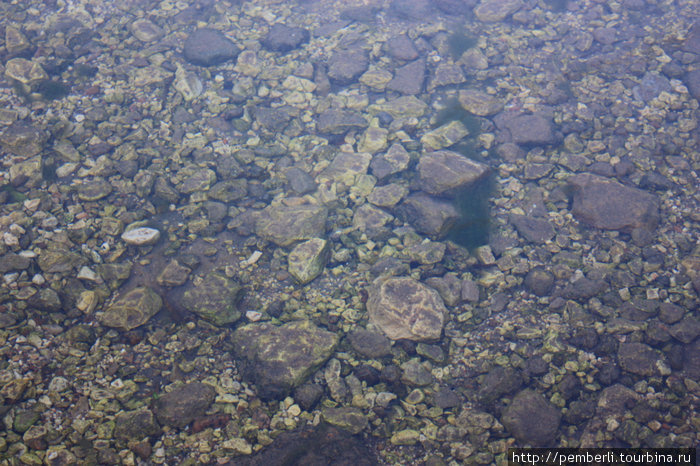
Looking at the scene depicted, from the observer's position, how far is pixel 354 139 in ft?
22.2

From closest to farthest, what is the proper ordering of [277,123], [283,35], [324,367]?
1. [324,367]
2. [277,123]
3. [283,35]

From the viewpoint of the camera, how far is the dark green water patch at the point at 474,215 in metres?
5.57

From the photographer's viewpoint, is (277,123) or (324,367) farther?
(277,123)

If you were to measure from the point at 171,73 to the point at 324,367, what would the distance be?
6.04 meters

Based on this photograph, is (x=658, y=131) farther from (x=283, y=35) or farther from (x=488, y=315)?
(x=283, y=35)

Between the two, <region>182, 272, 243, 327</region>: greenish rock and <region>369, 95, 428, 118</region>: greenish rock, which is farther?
<region>369, 95, 428, 118</region>: greenish rock

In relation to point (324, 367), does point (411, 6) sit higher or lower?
higher

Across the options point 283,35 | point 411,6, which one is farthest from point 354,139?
point 411,6

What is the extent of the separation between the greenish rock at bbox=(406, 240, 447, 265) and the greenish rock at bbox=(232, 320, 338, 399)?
1499 millimetres

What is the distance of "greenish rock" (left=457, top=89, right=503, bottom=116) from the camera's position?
699 centimetres

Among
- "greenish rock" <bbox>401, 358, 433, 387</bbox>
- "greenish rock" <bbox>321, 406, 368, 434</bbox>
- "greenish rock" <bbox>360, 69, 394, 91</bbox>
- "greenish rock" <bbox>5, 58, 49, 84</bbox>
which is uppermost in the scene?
"greenish rock" <bbox>5, 58, 49, 84</bbox>

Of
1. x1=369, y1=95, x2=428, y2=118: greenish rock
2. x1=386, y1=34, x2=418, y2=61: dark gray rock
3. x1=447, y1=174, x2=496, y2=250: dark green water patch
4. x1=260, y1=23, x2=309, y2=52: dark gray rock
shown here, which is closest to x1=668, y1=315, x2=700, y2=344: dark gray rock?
x1=447, y1=174, x2=496, y2=250: dark green water patch

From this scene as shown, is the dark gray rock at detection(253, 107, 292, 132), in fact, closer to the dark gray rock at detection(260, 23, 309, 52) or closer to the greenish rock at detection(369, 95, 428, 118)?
the greenish rock at detection(369, 95, 428, 118)

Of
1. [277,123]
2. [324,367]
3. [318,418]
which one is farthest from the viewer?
[277,123]
